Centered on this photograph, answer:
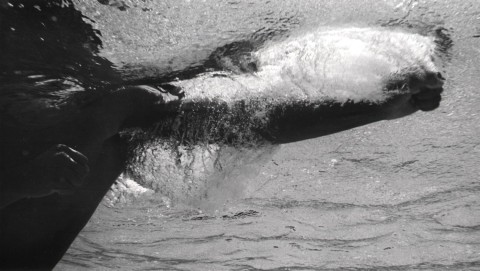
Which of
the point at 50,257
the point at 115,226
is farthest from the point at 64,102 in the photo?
the point at 115,226

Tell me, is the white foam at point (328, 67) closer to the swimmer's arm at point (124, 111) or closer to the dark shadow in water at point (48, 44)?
the swimmer's arm at point (124, 111)

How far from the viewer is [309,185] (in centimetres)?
790

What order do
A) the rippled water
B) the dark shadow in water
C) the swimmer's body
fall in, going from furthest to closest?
the rippled water → the dark shadow in water → the swimmer's body

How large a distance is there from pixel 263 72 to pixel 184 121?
857 millimetres

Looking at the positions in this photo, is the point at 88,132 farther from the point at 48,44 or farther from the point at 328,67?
the point at 328,67

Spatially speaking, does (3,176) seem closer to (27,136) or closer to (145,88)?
(27,136)

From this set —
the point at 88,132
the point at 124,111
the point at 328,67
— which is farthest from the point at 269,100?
the point at 88,132

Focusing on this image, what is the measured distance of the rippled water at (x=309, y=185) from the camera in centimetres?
442

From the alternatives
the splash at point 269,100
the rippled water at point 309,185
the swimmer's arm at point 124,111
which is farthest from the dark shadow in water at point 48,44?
the splash at point 269,100

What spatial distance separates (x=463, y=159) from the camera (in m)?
7.15

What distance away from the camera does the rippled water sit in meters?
4.42

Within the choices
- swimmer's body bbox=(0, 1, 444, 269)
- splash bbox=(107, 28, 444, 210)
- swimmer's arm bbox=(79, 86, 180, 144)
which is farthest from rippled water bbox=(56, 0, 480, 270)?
swimmer's arm bbox=(79, 86, 180, 144)

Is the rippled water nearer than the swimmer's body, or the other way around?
the swimmer's body

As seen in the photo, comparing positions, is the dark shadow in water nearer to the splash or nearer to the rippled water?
the rippled water
